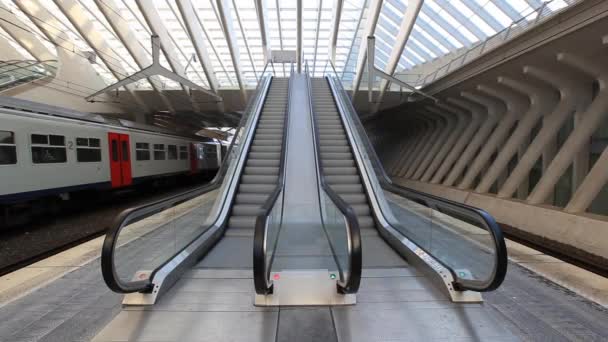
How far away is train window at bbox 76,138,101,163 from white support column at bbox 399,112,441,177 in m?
16.3

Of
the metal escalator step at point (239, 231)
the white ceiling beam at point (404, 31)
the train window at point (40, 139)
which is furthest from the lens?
the white ceiling beam at point (404, 31)

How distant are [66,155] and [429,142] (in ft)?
57.7

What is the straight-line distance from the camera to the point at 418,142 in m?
22.7

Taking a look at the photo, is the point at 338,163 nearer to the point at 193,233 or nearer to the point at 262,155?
the point at 262,155

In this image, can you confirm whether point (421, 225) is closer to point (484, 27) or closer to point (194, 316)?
point (194, 316)

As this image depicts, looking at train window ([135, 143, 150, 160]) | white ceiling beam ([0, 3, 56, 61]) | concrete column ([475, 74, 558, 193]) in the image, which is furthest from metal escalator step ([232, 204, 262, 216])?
white ceiling beam ([0, 3, 56, 61])

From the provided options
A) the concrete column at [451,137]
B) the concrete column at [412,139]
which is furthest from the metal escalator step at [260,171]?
the concrete column at [412,139]

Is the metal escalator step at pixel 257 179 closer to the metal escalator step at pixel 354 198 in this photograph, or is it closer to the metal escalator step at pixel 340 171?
the metal escalator step at pixel 340 171

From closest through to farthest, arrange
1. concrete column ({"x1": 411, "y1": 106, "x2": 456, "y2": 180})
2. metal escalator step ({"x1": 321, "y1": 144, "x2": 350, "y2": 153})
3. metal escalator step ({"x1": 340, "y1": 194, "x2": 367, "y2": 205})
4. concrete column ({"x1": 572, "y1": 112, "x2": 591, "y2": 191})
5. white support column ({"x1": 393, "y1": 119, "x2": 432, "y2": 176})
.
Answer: metal escalator step ({"x1": 340, "y1": 194, "x2": 367, "y2": 205})
metal escalator step ({"x1": 321, "y1": 144, "x2": 350, "y2": 153})
concrete column ({"x1": 572, "y1": 112, "x2": 591, "y2": 191})
concrete column ({"x1": 411, "y1": 106, "x2": 456, "y2": 180})
white support column ({"x1": 393, "y1": 119, "x2": 432, "y2": 176})

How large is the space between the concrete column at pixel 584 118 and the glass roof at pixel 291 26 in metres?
7.75

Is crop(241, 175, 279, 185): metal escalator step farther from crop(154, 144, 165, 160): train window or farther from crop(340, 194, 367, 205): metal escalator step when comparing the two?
crop(154, 144, 165, 160): train window

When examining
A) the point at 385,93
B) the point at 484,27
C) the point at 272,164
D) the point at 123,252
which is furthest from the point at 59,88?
the point at 484,27

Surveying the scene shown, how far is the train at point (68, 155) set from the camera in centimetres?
786

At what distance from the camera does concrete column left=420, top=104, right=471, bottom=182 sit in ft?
54.2
